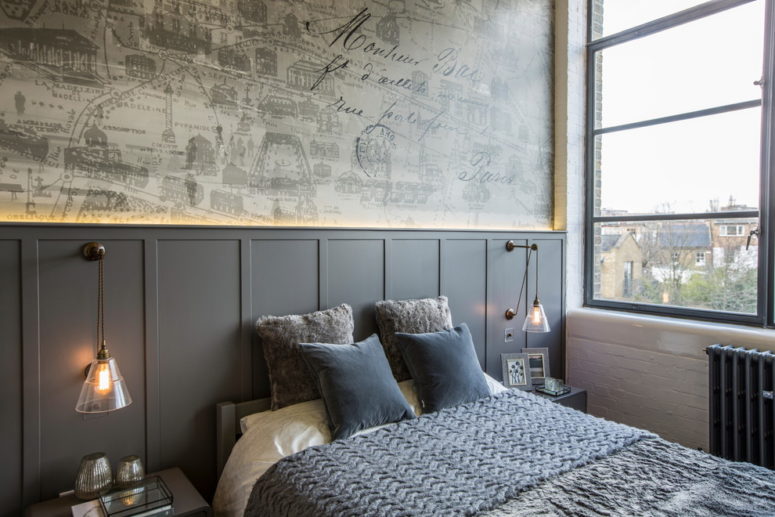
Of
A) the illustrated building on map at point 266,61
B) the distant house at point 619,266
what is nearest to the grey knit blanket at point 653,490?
the distant house at point 619,266

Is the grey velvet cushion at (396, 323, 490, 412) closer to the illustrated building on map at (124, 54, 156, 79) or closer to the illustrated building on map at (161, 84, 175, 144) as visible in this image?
the illustrated building on map at (161, 84, 175, 144)

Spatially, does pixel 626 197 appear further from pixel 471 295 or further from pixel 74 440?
pixel 74 440

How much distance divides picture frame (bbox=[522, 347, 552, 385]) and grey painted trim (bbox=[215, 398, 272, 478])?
73.8 inches

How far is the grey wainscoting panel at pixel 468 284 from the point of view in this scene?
3.09m

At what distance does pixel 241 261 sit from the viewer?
91.7 inches

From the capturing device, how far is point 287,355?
90.2 inches

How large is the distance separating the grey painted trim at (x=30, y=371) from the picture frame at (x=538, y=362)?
8.54 feet

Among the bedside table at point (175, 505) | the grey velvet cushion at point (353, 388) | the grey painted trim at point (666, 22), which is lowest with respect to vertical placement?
the bedside table at point (175, 505)

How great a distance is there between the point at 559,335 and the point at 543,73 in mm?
1883

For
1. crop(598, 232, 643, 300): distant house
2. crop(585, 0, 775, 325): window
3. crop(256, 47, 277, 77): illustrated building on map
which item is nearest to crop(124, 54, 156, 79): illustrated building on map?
crop(256, 47, 277, 77): illustrated building on map

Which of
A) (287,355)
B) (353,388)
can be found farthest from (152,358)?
(353,388)

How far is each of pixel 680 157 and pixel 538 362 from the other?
1.62 metres

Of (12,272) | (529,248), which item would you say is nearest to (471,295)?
(529,248)

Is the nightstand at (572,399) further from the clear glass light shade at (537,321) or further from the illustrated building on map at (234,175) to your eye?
the illustrated building on map at (234,175)
